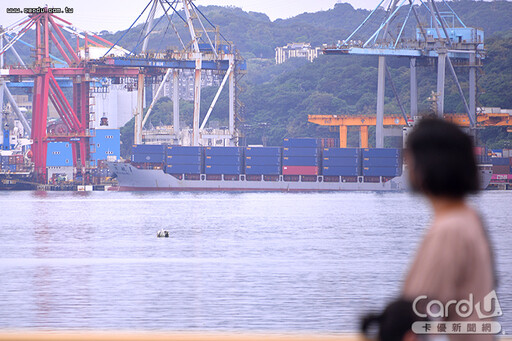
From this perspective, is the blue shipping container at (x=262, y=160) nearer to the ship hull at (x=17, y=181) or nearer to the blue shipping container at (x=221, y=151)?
the blue shipping container at (x=221, y=151)

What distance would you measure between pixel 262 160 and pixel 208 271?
69.9m

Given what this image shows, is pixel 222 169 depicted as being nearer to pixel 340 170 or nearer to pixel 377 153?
pixel 340 170

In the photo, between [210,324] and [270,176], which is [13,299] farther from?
[270,176]

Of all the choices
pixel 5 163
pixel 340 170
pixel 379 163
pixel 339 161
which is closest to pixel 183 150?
pixel 339 161

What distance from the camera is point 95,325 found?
18141 millimetres

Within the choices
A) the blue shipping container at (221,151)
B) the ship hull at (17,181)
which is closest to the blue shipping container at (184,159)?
the blue shipping container at (221,151)

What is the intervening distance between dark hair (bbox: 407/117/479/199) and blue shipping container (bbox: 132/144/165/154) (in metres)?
97.3

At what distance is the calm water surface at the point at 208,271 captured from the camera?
19.2 metres

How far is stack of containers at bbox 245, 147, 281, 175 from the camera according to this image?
98625mm

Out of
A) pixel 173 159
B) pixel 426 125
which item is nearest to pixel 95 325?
pixel 426 125

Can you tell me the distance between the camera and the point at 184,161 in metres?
98.7

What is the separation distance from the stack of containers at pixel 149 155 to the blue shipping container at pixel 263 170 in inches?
406

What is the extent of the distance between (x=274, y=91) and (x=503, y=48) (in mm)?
39997

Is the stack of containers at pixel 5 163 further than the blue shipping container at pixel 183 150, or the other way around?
the stack of containers at pixel 5 163
